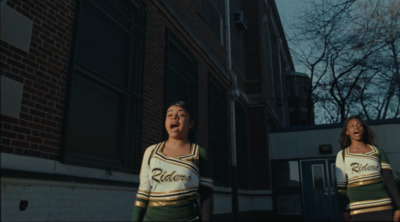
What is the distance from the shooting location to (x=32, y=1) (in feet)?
13.6

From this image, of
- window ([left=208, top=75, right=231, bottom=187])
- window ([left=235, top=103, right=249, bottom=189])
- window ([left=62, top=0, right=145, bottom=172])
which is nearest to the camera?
window ([left=62, top=0, right=145, bottom=172])

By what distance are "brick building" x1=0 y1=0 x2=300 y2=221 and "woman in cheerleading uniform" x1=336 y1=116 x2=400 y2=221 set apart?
3.07 metres

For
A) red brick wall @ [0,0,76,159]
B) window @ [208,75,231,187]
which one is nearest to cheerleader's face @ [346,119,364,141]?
red brick wall @ [0,0,76,159]

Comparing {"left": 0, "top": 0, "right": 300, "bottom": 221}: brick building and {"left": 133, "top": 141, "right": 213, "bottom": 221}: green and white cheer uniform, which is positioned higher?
{"left": 0, "top": 0, "right": 300, "bottom": 221}: brick building

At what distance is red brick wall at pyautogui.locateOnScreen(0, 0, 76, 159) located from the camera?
3737 millimetres

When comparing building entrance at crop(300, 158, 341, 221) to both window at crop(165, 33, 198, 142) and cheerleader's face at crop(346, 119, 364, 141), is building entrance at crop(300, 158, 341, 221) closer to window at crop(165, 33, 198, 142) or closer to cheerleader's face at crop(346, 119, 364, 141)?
window at crop(165, 33, 198, 142)

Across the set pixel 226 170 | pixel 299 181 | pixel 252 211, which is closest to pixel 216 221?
pixel 226 170

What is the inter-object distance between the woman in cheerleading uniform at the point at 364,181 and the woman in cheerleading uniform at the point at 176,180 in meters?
1.68

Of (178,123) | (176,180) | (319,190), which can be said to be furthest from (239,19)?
(176,180)

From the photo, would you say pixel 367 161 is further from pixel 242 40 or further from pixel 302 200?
pixel 242 40

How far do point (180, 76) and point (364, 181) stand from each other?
5.81 metres

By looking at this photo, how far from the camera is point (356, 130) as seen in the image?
373cm

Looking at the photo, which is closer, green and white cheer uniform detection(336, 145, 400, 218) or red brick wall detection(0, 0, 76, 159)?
green and white cheer uniform detection(336, 145, 400, 218)

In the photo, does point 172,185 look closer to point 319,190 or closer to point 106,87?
point 106,87
